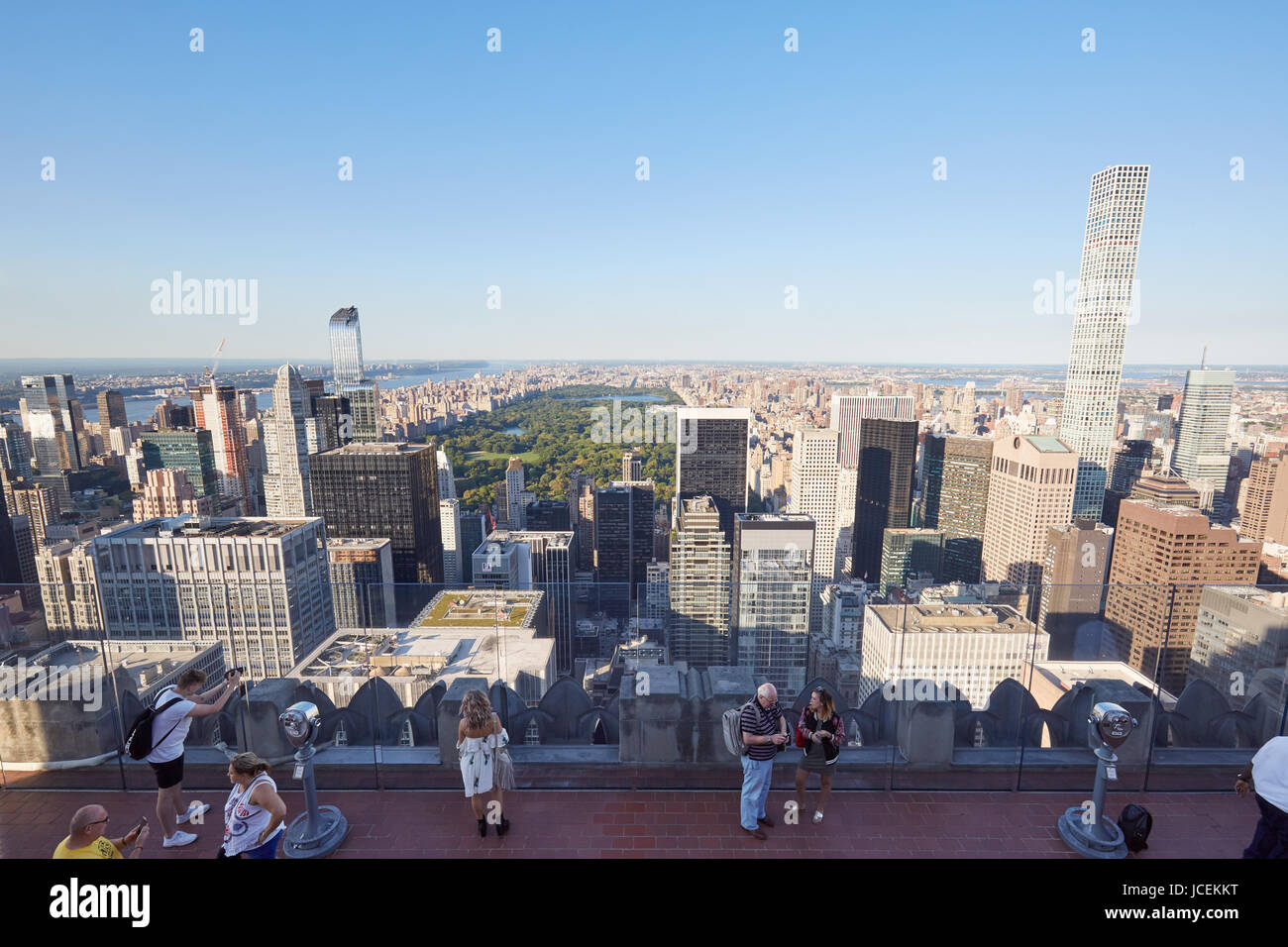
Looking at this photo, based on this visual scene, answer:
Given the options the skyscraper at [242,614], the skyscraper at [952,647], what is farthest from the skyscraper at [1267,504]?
the skyscraper at [242,614]

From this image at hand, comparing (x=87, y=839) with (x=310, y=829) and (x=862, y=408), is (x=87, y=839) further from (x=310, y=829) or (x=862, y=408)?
(x=862, y=408)

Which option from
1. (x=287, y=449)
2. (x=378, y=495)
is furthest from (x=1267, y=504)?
(x=287, y=449)

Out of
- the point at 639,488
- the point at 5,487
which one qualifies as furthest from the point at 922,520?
the point at 5,487

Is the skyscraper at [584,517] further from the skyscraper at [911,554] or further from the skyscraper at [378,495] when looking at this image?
the skyscraper at [911,554]

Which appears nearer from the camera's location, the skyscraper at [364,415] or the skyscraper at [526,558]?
the skyscraper at [526,558]
